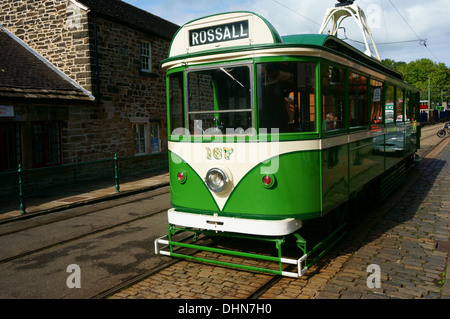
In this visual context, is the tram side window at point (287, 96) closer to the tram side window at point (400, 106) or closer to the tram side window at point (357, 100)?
the tram side window at point (357, 100)

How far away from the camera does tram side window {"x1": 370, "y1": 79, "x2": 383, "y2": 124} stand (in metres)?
7.82

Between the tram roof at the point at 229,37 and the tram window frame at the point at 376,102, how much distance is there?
223 centimetres

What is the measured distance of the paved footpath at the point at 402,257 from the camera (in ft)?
15.1

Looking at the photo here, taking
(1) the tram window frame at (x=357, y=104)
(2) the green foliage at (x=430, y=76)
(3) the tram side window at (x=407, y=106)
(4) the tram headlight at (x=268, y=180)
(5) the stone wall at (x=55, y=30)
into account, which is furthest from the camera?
(2) the green foliage at (x=430, y=76)

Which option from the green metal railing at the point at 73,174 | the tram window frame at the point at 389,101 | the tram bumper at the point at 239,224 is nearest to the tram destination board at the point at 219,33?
the tram bumper at the point at 239,224

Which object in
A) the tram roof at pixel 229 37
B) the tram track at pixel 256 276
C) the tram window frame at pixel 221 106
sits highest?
the tram roof at pixel 229 37

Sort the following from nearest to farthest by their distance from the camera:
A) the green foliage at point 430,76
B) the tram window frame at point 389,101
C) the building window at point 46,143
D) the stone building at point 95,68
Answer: the tram window frame at point 389,101, the building window at point 46,143, the stone building at point 95,68, the green foliage at point 430,76

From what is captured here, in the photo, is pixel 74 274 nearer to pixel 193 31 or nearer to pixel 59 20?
pixel 193 31

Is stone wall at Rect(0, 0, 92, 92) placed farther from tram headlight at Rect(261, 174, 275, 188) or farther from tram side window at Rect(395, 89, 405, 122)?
tram headlight at Rect(261, 174, 275, 188)

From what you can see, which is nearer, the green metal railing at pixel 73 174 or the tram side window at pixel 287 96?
the tram side window at pixel 287 96

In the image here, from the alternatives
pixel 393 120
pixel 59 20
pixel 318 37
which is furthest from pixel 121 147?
pixel 318 37

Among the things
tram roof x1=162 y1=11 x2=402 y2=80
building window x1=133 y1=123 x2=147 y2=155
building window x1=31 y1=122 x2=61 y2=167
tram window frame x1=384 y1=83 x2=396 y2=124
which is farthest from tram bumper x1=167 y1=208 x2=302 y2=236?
building window x1=133 y1=123 x2=147 y2=155

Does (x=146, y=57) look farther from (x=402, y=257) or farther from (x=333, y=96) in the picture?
(x=402, y=257)
